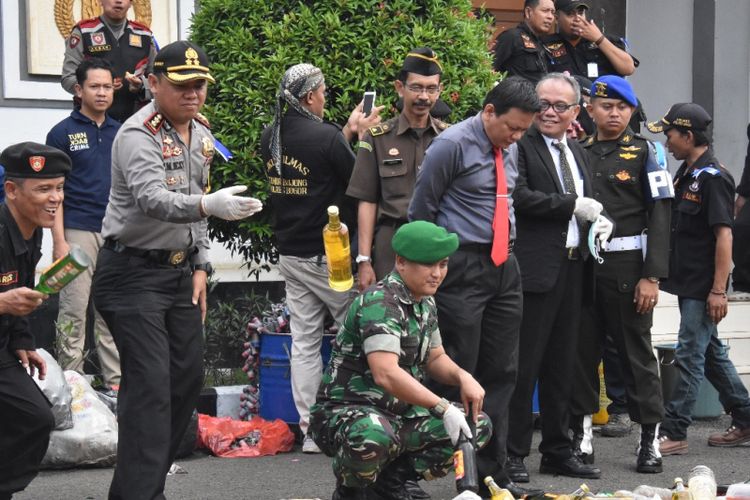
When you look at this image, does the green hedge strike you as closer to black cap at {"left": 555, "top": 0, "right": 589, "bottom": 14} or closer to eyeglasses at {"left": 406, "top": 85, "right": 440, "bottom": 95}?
eyeglasses at {"left": 406, "top": 85, "right": 440, "bottom": 95}

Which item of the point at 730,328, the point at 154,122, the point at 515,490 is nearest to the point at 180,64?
the point at 154,122

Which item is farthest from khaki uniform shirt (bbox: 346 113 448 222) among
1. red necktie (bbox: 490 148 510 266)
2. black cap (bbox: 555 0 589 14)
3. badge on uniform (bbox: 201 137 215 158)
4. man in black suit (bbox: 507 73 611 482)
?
black cap (bbox: 555 0 589 14)

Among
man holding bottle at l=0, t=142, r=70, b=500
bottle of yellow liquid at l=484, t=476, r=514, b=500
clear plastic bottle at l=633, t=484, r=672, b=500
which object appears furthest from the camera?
clear plastic bottle at l=633, t=484, r=672, b=500

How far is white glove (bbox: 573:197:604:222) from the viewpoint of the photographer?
7.04m

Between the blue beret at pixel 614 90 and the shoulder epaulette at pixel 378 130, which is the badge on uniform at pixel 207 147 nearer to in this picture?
the shoulder epaulette at pixel 378 130

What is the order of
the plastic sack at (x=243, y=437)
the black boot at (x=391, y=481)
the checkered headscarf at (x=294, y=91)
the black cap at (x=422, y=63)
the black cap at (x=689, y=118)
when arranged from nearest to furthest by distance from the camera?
1. the black boot at (x=391, y=481)
2. the black cap at (x=422, y=63)
3. the checkered headscarf at (x=294, y=91)
4. the plastic sack at (x=243, y=437)
5. the black cap at (x=689, y=118)

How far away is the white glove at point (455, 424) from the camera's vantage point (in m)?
5.59

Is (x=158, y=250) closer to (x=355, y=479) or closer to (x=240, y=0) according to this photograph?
(x=355, y=479)

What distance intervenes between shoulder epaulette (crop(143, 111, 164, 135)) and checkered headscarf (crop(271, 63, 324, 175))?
69.9 inches

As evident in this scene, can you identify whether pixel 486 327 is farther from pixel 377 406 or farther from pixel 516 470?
pixel 377 406

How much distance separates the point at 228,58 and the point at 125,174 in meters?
2.36

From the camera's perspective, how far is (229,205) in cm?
555

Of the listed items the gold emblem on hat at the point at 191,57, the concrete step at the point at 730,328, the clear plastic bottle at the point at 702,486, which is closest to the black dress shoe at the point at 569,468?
the clear plastic bottle at the point at 702,486

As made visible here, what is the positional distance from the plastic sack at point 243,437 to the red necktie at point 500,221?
207 centimetres
